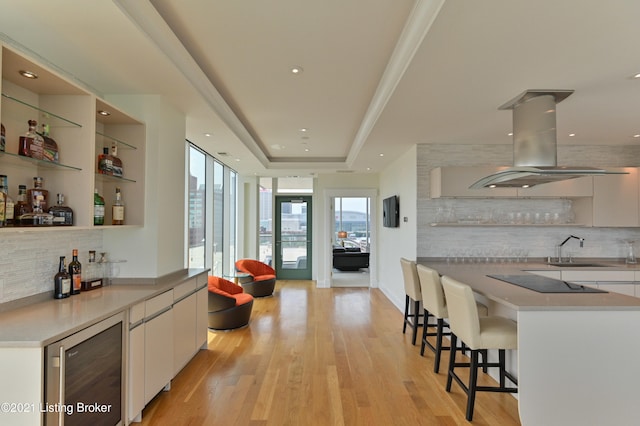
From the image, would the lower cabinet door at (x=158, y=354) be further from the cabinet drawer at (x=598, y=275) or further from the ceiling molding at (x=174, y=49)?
the cabinet drawer at (x=598, y=275)

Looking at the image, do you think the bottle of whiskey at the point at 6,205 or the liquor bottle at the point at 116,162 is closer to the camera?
the bottle of whiskey at the point at 6,205

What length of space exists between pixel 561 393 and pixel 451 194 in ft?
8.68

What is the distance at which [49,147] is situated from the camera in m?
2.20

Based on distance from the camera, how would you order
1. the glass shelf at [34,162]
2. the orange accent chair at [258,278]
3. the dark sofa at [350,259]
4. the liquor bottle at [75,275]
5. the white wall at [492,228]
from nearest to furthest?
1. the glass shelf at [34,162]
2. the liquor bottle at [75,275]
3. the white wall at [492,228]
4. the orange accent chair at [258,278]
5. the dark sofa at [350,259]

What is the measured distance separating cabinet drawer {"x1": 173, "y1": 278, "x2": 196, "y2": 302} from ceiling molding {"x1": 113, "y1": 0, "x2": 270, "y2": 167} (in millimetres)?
1739

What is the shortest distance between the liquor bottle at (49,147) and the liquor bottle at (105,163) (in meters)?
0.37

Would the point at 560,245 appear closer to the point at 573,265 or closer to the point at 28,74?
the point at 573,265

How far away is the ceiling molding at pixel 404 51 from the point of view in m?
1.98

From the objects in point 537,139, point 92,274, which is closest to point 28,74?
point 92,274

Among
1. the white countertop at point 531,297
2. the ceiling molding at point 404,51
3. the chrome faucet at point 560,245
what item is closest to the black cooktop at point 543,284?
the white countertop at point 531,297

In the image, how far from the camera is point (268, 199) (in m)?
8.53

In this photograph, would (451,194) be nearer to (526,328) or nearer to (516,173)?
(516,173)

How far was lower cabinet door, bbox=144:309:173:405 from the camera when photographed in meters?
2.51

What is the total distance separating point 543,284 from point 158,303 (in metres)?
3.23
